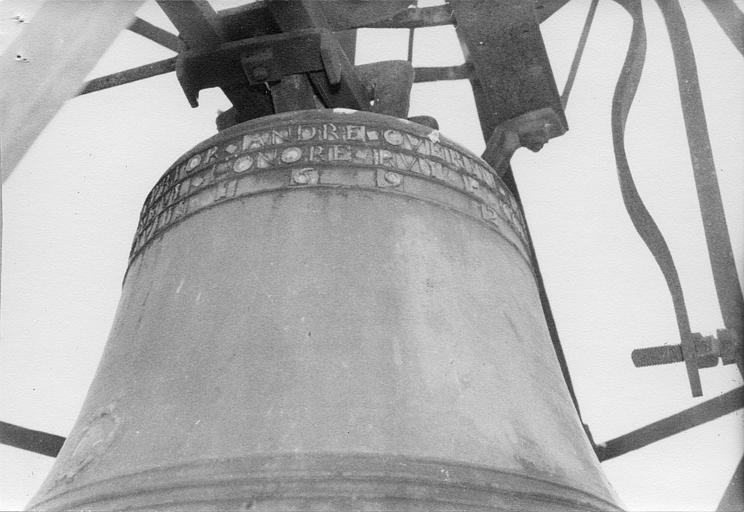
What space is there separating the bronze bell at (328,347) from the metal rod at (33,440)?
2.09 ft

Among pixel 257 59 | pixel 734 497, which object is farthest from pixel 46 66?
pixel 734 497

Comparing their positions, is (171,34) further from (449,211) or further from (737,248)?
(737,248)

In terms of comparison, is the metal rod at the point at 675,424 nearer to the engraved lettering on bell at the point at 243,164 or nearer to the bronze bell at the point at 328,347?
the bronze bell at the point at 328,347

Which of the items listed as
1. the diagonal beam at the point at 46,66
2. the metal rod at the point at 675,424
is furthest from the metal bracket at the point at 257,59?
the metal rod at the point at 675,424

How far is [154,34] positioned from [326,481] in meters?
1.87

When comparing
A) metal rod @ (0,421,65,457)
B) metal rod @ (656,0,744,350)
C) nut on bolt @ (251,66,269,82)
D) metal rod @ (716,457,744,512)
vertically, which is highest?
nut on bolt @ (251,66,269,82)

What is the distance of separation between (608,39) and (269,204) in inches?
65.1

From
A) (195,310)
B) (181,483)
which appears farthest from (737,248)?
(181,483)

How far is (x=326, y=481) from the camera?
846 millimetres

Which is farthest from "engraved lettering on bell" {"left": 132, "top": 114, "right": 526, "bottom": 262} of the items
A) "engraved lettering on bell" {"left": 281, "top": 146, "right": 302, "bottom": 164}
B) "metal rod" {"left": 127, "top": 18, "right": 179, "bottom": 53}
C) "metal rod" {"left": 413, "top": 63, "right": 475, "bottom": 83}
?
"metal rod" {"left": 127, "top": 18, "right": 179, "bottom": 53}

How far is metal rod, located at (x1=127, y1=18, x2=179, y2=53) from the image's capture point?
2304 millimetres

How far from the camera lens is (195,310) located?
1.13 metres

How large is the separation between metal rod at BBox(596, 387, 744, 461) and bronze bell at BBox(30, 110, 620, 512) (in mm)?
775

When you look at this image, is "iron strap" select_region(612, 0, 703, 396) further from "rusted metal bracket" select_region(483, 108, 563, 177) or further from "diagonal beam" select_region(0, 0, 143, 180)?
"diagonal beam" select_region(0, 0, 143, 180)
